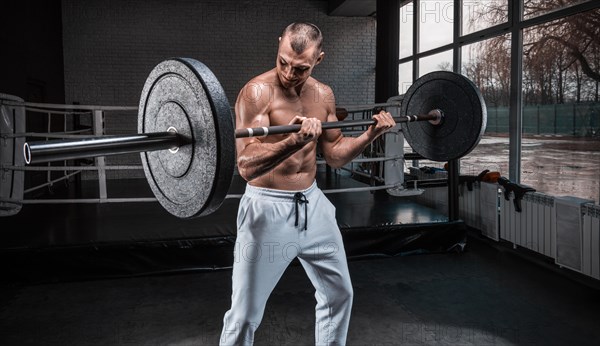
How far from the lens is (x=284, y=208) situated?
1.51m

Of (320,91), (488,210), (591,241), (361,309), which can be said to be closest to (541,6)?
(488,210)

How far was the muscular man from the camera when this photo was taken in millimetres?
1413

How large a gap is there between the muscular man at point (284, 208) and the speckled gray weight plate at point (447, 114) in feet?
1.56

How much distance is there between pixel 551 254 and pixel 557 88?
1786 mm

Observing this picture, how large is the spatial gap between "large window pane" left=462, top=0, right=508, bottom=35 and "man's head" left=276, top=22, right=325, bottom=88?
361 centimetres

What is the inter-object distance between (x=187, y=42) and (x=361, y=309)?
A: 6402mm

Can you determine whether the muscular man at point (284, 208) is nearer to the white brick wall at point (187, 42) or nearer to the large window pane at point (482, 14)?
the large window pane at point (482, 14)

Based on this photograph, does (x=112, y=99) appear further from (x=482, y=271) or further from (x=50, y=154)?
(x=50, y=154)

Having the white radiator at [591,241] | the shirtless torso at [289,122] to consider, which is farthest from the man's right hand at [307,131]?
the white radiator at [591,241]

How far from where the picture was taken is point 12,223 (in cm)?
339

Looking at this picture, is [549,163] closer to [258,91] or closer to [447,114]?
[447,114]

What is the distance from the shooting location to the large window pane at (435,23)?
541 cm

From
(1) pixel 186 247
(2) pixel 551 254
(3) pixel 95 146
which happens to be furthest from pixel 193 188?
(2) pixel 551 254

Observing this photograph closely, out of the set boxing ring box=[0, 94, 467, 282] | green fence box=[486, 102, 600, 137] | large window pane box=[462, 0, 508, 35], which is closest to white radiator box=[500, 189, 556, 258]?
boxing ring box=[0, 94, 467, 282]
